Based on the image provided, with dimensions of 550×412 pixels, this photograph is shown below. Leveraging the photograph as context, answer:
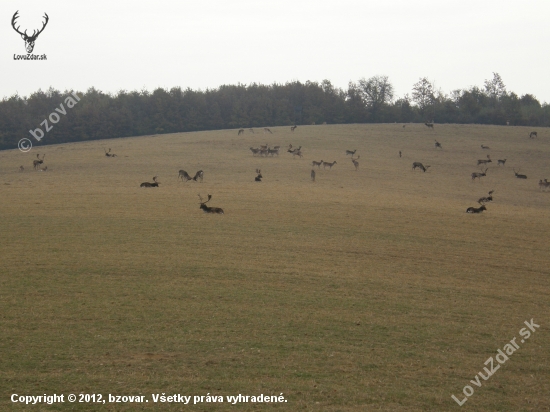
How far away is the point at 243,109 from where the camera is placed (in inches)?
3812

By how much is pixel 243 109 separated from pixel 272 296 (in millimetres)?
85170

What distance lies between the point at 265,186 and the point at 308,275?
17.3 meters

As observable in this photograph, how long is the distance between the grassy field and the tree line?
1930 inches

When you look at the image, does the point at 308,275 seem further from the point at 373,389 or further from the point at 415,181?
the point at 415,181

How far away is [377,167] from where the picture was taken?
44188 mm

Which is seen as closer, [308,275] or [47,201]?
[308,275]

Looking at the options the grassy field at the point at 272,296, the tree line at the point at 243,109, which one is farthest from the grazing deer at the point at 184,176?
the tree line at the point at 243,109

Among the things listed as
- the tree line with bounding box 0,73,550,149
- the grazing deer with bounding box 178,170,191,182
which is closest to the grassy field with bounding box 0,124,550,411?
the grazing deer with bounding box 178,170,191,182

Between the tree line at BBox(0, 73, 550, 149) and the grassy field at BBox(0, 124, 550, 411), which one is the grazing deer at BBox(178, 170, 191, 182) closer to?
the grassy field at BBox(0, 124, 550, 411)

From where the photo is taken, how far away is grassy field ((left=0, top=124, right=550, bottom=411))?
368 inches

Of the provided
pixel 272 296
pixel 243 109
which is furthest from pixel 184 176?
pixel 243 109

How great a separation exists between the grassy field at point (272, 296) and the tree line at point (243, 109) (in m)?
49.0

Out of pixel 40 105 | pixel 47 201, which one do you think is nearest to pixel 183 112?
pixel 40 105

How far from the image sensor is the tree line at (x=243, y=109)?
7844 centimetres
